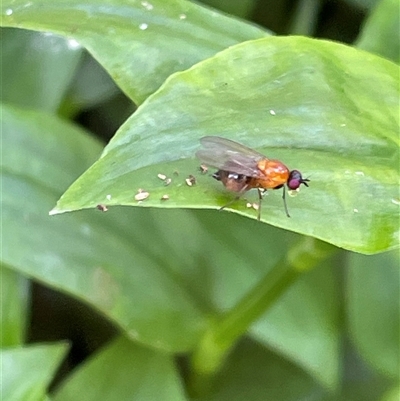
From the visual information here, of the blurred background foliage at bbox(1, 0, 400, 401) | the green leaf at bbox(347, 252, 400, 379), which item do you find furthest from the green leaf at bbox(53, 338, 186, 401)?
the green leaf at bbox(347, 252, 400, 379)

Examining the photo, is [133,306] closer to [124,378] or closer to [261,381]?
[124,378]

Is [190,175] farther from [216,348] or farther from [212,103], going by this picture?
[216,348]

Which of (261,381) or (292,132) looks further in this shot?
(261,381)

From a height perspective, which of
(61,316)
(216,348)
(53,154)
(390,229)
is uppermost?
(390,229)

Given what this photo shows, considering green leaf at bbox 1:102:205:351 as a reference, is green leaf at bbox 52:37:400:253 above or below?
above

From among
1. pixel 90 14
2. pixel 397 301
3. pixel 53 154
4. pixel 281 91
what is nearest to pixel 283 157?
pixel 281 91

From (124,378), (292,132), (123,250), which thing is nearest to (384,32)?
(292,132)

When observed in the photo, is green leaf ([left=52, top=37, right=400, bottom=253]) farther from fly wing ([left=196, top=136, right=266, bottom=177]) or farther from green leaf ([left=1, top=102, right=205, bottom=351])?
green leaf ([left=1, top=102, right=205, bottom=351])
